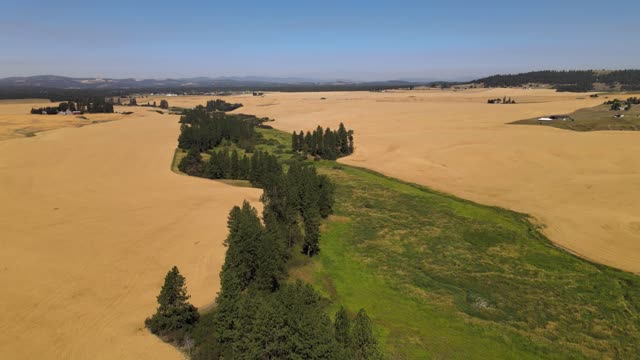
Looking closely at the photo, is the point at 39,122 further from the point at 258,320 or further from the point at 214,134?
the point at 258,320

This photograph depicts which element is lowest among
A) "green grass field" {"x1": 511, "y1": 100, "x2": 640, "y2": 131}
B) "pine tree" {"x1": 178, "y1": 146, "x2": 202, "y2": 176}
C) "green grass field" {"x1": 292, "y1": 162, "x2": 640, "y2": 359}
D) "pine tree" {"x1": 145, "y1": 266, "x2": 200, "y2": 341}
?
"green grass field" {"x1": 292, "y1": 162, "x2": 640, "y2": 359}

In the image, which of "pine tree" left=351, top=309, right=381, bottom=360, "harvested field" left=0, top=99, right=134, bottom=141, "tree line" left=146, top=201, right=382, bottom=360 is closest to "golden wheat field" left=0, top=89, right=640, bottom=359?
"tree line" left=146, top=201, right=382, bottom=360

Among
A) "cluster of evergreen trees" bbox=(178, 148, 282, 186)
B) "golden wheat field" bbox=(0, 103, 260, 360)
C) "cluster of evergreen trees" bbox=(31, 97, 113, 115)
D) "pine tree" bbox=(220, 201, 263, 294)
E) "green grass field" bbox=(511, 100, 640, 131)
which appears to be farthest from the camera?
"cluster of evergreen trees" bbox=(31, 97, 113, 115)

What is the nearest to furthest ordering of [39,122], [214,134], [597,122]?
[214,134], [597,122], [39,122]

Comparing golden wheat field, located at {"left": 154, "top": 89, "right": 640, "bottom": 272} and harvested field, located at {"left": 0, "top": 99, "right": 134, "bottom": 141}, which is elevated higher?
harvested field, located at {"left": 0, "top": 99, "right": 134, "bottom": 141}

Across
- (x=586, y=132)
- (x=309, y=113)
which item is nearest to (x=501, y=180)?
(x=586, y=132)

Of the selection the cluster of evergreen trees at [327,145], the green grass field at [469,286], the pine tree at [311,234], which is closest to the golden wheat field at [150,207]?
the cluster of evergreen trees at [327,145]

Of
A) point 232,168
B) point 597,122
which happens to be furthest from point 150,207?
point 597,122

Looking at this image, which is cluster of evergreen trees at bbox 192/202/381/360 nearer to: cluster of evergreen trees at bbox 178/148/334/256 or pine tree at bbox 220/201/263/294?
pine tree at bbox 220/201/263/294
